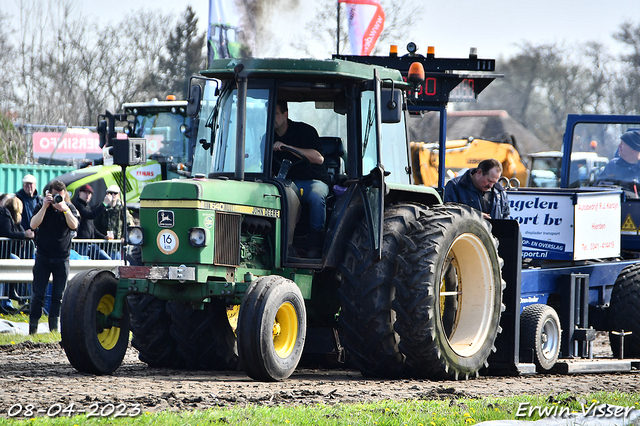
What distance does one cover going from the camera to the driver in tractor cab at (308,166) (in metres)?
7.32

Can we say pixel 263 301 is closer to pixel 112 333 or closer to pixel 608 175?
pixel 112 333

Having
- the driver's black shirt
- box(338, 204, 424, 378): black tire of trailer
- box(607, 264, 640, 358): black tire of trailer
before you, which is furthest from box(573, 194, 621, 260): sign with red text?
the driver's black shirt

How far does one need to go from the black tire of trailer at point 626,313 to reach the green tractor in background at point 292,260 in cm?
241

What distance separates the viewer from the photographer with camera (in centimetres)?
1090

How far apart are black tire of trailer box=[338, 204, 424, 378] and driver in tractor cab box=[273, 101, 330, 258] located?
1.02 feet

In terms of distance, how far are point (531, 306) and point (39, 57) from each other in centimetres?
2780

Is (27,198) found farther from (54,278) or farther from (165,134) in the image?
(165,134)

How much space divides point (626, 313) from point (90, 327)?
19.0ft

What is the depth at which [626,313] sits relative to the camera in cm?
958

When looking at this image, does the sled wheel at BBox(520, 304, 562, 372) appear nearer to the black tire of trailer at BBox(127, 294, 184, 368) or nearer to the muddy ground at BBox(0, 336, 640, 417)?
the muddy ground at BBox(0, 336, 640, 417)

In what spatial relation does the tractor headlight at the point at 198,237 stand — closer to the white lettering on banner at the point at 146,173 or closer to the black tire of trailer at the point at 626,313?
the black tire of trailer at the point at 626,313

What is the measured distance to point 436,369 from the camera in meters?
7.22

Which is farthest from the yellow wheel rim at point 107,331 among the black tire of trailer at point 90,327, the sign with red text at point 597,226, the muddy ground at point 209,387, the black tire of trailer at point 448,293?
the sign with red text at point 597,226

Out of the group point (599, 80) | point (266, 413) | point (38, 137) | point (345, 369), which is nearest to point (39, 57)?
point (38, 137)
